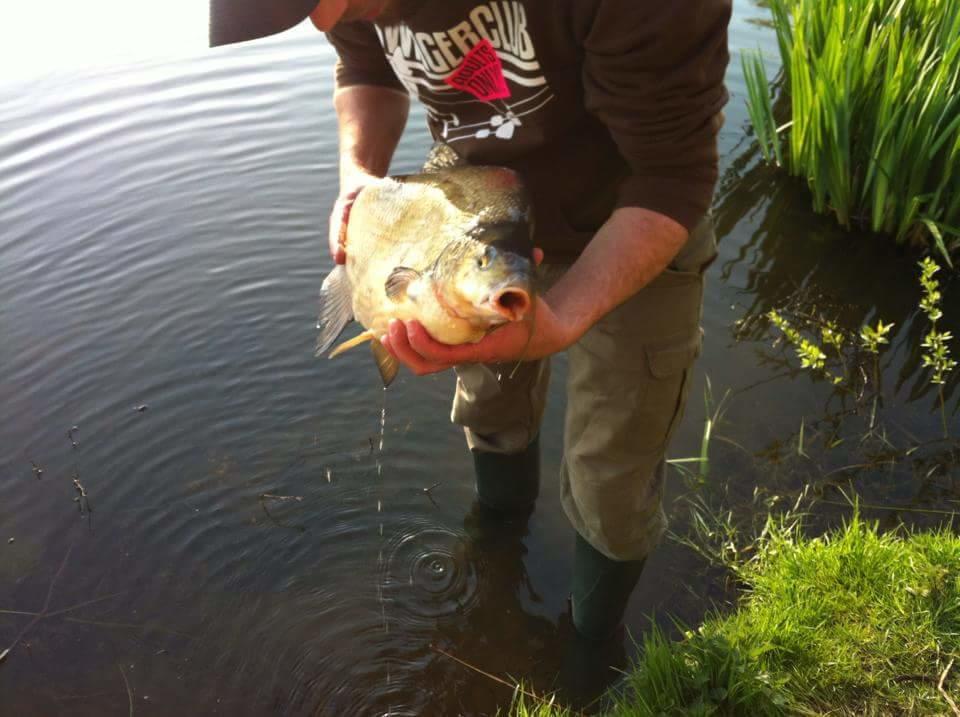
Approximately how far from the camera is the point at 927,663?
7.64 feet

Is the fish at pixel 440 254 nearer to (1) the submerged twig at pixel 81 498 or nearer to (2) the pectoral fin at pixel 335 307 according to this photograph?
(2) the pectoral fin at pixel 335 307

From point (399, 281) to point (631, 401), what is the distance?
84 cm

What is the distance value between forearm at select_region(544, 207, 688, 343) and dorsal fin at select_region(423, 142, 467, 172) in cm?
58

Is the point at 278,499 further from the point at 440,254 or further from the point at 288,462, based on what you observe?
the point at 440,254

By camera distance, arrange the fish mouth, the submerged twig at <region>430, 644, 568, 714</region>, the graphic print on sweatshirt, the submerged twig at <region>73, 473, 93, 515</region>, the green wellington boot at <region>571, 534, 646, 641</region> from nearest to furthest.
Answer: the fish mouth
the graphic print on sweatshirt
the green wellington boot at <region>571, 534, 646, 641</region>
the submerged twig at <region>430, 644, 568, 714</region>
the submerged twig at <region>73, 473, 93, 515</region>

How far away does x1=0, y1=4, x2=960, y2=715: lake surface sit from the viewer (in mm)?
3037

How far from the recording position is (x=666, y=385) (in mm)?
2322

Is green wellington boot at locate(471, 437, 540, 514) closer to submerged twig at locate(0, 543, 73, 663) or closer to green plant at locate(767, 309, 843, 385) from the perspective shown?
green plant at locate(767, 309, 843, 385)

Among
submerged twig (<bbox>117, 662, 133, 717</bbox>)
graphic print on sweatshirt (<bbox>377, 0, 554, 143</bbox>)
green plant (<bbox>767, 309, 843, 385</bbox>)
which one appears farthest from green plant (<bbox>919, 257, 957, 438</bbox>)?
submerged twig (<bbox>117, 662, 133, 717</bbox>)

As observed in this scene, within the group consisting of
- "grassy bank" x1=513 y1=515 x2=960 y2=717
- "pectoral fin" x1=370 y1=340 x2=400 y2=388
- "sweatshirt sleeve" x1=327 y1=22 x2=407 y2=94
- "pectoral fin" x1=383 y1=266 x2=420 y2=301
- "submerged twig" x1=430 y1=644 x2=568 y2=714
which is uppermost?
"sweatshirt sleeve" x1=327 y1=22 x2=407 y2=94

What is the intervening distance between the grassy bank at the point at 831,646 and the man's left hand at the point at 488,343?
111 centimetres

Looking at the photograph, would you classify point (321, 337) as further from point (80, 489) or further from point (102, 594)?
point (80, 489)

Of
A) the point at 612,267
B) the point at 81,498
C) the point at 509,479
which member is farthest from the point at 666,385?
the point at 81,498

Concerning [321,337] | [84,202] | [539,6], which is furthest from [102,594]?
[84,202]
